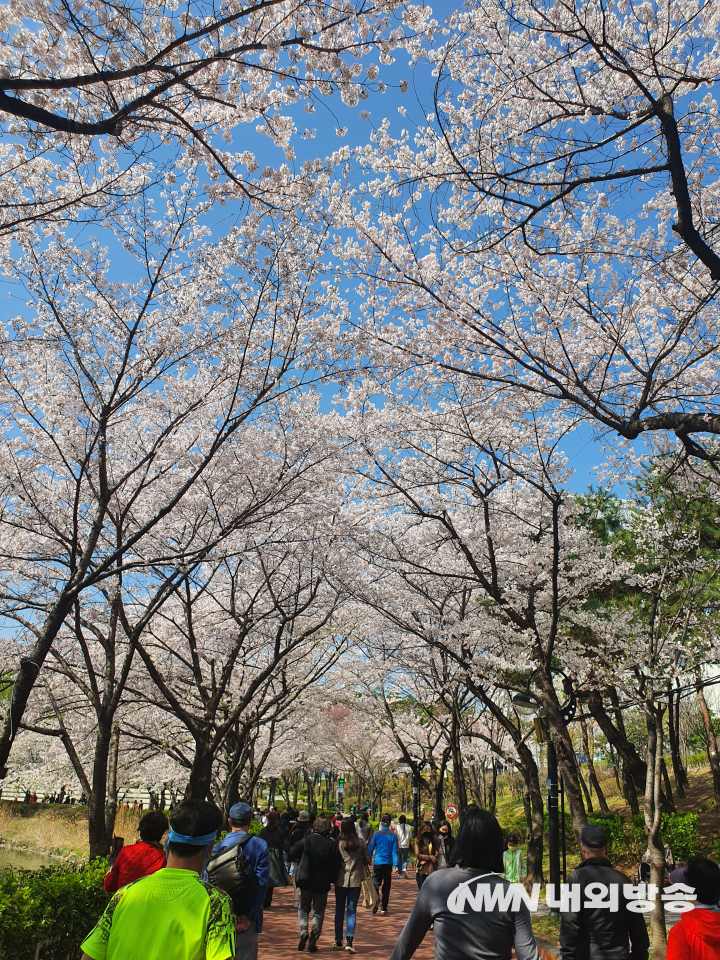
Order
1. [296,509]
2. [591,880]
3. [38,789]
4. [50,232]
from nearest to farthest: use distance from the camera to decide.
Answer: [591,880] < [50,232] < [296,509] < [38,789]

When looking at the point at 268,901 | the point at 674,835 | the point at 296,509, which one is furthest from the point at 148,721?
the point at 674,835

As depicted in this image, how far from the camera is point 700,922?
8.89 ft

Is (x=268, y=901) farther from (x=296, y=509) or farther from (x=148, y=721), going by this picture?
(x=148, y=721)

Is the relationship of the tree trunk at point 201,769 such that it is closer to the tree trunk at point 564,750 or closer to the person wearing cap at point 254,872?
the tree trunk at point 564,750

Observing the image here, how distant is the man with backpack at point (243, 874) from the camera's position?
14.3 feet

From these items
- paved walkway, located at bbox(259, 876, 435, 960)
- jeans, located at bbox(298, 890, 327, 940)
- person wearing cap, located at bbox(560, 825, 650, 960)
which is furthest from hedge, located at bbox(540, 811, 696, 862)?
person wearing cap, located at bbox(560, 825, 650, 960)

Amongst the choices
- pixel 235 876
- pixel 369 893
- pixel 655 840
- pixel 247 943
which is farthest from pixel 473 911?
pixel 369 893

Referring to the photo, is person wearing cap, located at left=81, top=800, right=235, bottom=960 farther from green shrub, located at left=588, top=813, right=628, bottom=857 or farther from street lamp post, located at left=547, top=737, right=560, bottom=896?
green shrub, located at left=588, top=813, right=628, bottom=857

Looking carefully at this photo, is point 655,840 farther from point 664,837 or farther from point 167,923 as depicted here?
point 664,837

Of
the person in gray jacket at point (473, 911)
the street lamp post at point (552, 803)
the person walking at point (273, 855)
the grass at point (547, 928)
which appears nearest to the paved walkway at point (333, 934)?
the person walking at point (273, 855)

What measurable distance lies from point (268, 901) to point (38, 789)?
919 inches

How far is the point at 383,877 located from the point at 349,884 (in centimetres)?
343

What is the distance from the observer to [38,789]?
1158 inches

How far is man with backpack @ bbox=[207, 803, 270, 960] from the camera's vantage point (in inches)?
172
